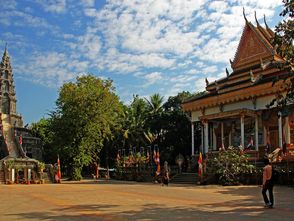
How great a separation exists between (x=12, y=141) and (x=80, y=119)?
15.5 metres

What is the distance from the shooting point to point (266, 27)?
32.8 metres

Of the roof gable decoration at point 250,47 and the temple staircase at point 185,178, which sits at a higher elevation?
the roof gable decoration at point 250,47

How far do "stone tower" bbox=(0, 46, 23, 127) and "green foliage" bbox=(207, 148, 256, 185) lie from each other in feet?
134

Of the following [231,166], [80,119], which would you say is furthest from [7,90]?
[231,166]

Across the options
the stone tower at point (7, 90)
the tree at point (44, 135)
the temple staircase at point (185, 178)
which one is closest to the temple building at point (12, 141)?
the stone tower at point (7, 90)

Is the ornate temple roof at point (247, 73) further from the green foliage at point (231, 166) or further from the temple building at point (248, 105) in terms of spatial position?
the green foliage at point (231, 166)

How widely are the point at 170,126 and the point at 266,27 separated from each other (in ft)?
49.1

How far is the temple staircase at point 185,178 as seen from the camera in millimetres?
24702

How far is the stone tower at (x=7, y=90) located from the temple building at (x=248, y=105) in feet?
112

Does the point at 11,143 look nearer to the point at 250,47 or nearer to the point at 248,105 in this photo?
the point at 250,47

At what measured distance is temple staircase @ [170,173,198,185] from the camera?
24.7m

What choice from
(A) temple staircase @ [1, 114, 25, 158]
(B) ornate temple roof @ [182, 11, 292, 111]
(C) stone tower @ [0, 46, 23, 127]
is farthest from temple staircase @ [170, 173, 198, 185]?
(C) stone tower @ [0, 46, 23, 127]

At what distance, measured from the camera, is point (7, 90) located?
58750 millimetres

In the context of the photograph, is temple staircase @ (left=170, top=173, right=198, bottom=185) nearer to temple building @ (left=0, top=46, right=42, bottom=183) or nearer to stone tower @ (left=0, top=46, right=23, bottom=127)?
temple building @ (left=0, top=46, right=42, bottom=183)
